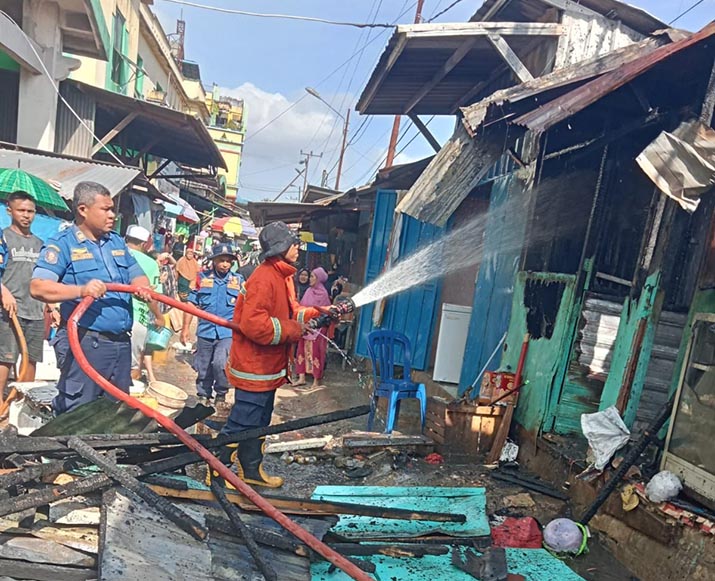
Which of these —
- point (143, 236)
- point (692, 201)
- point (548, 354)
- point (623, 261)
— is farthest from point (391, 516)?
point (143, 236)

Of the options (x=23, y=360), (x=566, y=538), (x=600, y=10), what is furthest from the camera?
(x=600, y=10)

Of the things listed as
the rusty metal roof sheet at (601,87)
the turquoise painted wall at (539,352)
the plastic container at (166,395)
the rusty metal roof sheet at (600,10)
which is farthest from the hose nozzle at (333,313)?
the rusty metal roof sheet at (600,10)

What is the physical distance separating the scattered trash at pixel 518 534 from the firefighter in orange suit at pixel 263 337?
6.33 feet

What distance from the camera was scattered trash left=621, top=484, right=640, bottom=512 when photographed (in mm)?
3406

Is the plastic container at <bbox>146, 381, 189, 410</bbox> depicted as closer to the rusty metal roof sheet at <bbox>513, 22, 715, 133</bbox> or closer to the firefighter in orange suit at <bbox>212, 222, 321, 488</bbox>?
the firefighter in orange suit at <bbox>212, 222, 321, 488</bbox>

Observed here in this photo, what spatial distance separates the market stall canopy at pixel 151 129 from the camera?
893cm

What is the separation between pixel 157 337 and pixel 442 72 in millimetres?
5609

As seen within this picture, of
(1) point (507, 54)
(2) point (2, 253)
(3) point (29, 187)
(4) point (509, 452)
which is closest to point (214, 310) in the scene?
(2) point (2, 253)

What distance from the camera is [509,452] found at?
5035 mm

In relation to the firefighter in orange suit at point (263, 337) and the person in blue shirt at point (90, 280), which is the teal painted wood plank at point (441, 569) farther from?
the person in blue shirt at point (90, 280)

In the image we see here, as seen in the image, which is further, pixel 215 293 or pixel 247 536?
pixel 215 293

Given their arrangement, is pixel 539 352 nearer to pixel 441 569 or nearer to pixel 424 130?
pixel 441 569

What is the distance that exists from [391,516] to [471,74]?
6.31m

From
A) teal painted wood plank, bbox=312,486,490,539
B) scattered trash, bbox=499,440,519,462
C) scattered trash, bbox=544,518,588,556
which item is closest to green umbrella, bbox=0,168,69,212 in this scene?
teal painted wood plank, bbox=312,486,490,539
